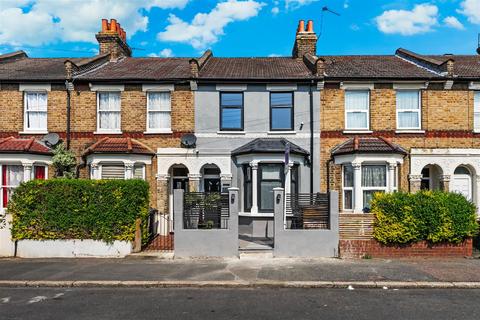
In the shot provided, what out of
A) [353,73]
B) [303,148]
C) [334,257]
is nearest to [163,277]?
[334,257]

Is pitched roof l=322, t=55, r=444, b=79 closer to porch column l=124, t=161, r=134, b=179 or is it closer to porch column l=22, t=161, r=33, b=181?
porch column l=124, t=161, r=134, b=179

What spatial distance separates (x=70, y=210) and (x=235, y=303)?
6.68 metres

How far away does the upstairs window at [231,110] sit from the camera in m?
16.9

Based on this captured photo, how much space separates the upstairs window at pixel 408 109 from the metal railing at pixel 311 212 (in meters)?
7.14

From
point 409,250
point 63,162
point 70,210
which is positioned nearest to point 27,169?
point 63,162

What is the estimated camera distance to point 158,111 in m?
16.8

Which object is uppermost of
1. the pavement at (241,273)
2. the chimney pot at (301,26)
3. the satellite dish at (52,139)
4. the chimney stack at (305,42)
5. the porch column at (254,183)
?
the chimney pot at (301,26)

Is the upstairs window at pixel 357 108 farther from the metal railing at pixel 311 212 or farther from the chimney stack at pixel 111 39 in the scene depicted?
the chimney stack at pixel 111 39

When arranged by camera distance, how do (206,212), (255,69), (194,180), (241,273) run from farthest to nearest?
(255,69) < (194,180) < (206,212) < (241,273)

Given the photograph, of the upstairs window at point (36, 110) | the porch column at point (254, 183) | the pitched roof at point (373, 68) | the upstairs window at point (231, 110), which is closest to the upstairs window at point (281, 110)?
the upstairs window at point (231, 110)

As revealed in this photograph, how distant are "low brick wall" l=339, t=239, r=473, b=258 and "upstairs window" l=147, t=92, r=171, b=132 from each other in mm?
9224

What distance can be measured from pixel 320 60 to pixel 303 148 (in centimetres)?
382

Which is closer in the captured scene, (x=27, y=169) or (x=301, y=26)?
(x=27, y=169)

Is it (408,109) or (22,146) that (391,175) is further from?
(22,146)
